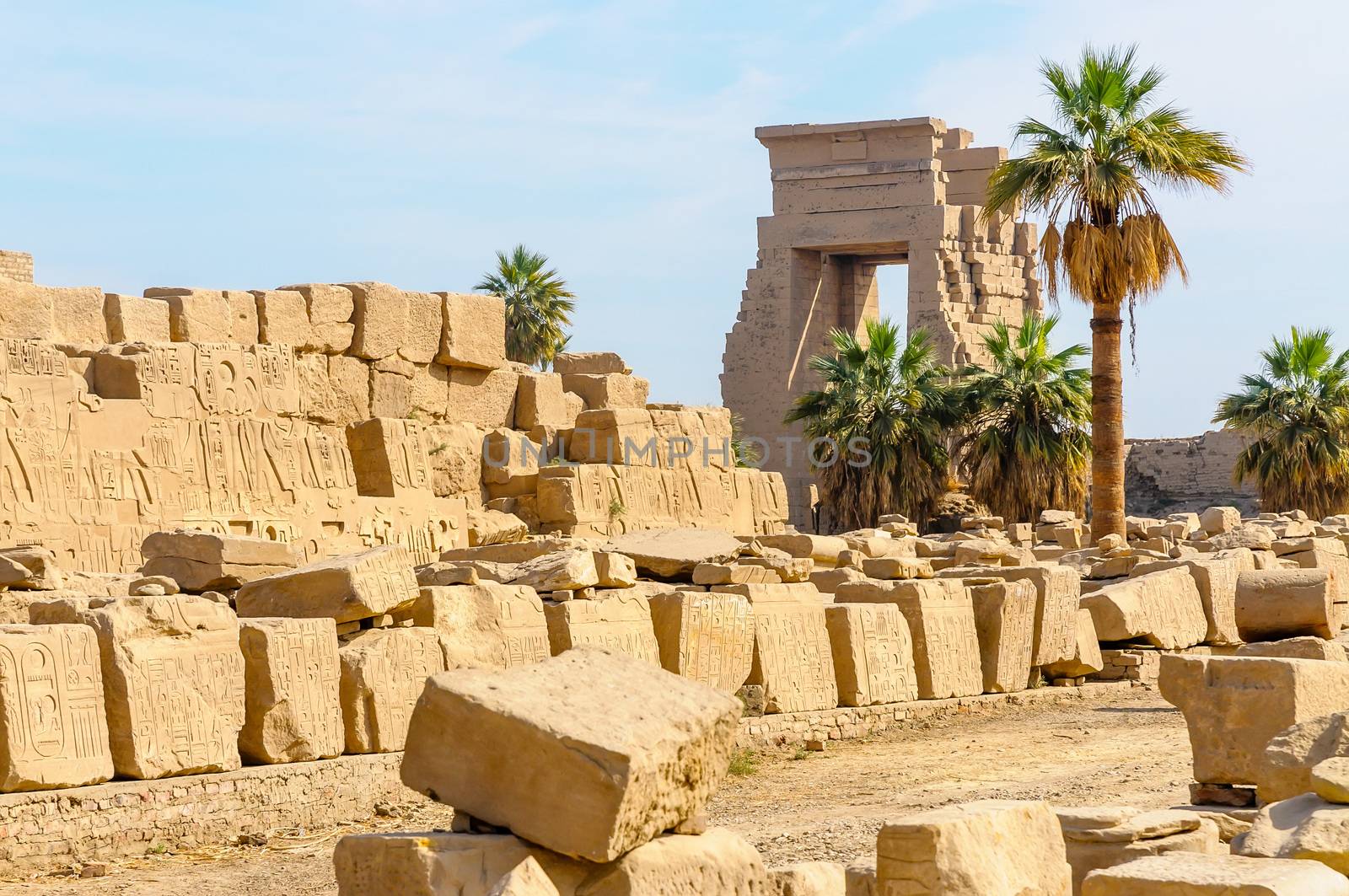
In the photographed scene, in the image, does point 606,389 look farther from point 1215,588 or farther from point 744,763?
point 744,763

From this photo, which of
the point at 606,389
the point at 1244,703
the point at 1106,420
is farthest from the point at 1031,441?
the point at 1244,703

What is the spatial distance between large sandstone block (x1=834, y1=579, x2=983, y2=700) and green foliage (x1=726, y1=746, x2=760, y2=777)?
190cm

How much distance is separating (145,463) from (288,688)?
4.96 m

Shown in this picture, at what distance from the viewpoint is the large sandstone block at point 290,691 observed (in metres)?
6.93

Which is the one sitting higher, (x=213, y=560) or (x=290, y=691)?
(x=213, y=560)

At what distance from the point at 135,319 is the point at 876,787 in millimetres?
7703

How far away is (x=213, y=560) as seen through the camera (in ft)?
28.8

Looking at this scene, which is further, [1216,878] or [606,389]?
[606,389]

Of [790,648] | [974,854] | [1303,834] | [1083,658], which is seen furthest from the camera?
[1083,658]

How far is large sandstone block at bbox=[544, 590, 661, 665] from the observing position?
8422 mm

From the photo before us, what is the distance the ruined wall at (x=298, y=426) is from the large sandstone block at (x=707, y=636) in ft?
13.5

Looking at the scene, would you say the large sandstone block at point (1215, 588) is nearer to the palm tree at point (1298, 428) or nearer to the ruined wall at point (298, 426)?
the ruined wall at point (298, 426)

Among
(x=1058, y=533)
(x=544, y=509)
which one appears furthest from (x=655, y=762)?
(x=1058, y=533)

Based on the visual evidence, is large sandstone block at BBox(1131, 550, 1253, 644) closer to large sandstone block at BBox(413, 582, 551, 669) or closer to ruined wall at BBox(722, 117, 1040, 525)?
large sandstone block at BBox(413, 582, 551, 669)
